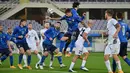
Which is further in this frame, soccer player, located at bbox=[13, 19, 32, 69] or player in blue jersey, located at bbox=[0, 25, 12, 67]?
player in blue jersey, located at bbox=[0, 25, 12, 67]

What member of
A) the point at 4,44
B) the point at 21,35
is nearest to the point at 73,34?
the point at 21,35

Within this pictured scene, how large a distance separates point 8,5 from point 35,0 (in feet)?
10.8

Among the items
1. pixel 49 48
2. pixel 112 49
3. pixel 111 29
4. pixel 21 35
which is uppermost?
pixel 111 29

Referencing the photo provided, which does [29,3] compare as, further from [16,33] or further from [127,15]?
[16,33]

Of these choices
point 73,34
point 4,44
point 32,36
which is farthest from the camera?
point 32,36

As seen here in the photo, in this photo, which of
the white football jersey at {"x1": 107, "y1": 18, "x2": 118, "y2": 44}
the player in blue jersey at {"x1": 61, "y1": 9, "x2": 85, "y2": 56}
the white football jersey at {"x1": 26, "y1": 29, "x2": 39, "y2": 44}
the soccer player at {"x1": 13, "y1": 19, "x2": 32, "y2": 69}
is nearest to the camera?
the white football jersey at {"x1": 107, "y1": 18, "x2": 118, "y2": 44}

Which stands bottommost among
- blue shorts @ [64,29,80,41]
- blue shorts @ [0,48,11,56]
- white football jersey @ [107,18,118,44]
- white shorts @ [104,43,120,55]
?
blue shorts @ [0,48,11,56]

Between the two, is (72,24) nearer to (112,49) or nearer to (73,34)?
(73,34)

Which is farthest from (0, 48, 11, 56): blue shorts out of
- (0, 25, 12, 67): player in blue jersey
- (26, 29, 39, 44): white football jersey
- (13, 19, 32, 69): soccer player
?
(26, 29, 39, 44): white football jersey

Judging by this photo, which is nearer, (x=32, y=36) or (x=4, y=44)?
(x=4, y=44)

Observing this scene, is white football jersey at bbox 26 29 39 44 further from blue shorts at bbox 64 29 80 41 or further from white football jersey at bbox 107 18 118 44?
white football jersey at bbox 107 18 118 44

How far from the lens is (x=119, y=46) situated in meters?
12.9

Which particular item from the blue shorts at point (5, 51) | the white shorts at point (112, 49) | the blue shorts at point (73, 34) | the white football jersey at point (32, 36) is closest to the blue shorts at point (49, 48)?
the blue shorts at point (73, 34)

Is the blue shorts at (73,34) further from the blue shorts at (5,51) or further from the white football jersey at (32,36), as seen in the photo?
the white football jersey at (32,36)
